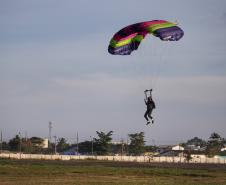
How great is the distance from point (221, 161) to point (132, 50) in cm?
7639

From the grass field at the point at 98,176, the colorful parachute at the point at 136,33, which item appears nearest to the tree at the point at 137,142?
the grass field at the point at 98,176

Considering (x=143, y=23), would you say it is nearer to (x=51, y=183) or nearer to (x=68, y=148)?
(x=51, y=183)

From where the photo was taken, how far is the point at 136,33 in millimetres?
29328

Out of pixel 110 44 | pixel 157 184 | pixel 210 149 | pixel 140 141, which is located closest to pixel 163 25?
pixel 110 44

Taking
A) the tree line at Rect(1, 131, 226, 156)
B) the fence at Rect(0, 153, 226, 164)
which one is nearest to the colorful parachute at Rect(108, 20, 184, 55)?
the fence at Rect(0, 153, 226, 164)

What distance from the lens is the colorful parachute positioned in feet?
93.1

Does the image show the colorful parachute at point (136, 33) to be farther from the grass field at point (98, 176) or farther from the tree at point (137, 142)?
the tree at point (137, 142)

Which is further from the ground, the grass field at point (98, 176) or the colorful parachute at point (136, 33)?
the colorful parachute at point (136, 33)

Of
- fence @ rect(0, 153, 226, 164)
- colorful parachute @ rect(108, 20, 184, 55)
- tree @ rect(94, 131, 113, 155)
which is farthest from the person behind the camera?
tree @ rect(94, 131, 113, 155)

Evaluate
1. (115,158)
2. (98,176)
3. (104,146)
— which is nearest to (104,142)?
(104,146)

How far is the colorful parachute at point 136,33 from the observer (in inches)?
1117

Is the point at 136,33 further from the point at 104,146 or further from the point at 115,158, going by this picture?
the point at 104,146

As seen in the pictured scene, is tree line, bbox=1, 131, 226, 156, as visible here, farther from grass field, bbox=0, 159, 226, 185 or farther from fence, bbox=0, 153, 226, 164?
grass field, bbox=0, 159, 226, 185

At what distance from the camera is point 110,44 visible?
29.4 meters
